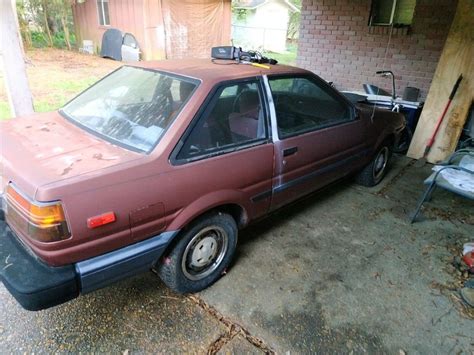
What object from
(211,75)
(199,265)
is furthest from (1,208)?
(211,75)

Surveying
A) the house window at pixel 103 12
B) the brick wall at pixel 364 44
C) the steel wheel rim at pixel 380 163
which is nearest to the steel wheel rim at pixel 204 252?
the steel wheel rim at pixel 380 163

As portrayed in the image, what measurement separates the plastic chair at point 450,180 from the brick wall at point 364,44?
2687 millimetres

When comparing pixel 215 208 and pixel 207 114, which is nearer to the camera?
pixel 207 114

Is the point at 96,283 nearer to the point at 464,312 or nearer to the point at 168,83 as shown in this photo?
the point at 168,83

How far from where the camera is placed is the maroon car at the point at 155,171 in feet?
5.52

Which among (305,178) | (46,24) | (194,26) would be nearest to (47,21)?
(46,24)

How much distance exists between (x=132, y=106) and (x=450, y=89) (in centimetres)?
456

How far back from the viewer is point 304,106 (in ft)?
10.4

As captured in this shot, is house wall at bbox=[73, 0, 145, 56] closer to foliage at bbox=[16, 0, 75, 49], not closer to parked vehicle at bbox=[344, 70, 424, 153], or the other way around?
foliage at bbox=[16, 0, 75, 49]

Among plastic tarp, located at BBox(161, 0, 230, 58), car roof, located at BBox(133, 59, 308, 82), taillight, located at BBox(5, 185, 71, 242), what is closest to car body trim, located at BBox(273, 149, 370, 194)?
car roof, located at BBox(133, 59, 308, 82)

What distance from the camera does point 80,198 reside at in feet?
5.40

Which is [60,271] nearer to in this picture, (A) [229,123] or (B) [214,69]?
(A) [229,123]

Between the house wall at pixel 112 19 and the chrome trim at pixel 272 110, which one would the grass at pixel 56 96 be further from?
the house wall at pixel 112 19

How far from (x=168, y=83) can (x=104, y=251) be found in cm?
124
